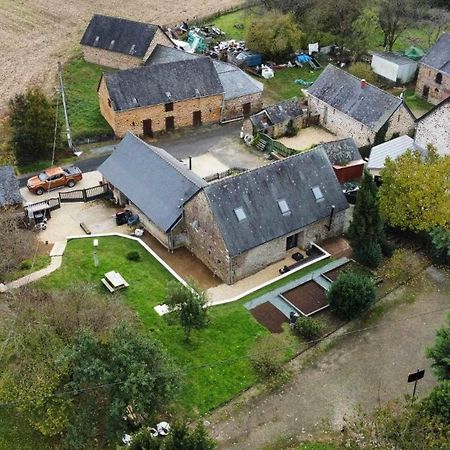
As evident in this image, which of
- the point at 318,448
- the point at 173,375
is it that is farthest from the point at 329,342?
the point at 173,375

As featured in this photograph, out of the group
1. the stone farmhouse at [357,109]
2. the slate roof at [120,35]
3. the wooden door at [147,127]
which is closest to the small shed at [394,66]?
the stone farmhouse at [357,109]

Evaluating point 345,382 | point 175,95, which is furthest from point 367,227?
point 175,95

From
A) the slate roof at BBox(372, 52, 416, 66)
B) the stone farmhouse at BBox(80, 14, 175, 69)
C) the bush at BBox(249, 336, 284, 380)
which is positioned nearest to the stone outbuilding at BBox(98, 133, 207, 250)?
the bush at BBox(249, 336, 284, 380)

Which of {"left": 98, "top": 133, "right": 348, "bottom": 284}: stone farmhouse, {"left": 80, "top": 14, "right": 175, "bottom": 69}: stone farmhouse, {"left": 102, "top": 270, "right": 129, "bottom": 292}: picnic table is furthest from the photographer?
{"left": 80, "top": 14, "right": 175, "bottom": 69}: stone farmhouse

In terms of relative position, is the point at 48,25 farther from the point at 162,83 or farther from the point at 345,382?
the point at 345,382

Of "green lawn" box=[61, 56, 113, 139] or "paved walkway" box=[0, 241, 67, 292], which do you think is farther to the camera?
"green lawn" box=[61, 56, 113, 139]

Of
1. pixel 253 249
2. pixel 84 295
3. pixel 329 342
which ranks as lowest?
pixel 329 342

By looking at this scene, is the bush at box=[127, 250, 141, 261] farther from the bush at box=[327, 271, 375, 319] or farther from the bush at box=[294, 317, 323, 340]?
the bush at box=[327, 271, 375, 319]

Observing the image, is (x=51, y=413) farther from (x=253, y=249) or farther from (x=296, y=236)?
(x=296, y=236)
